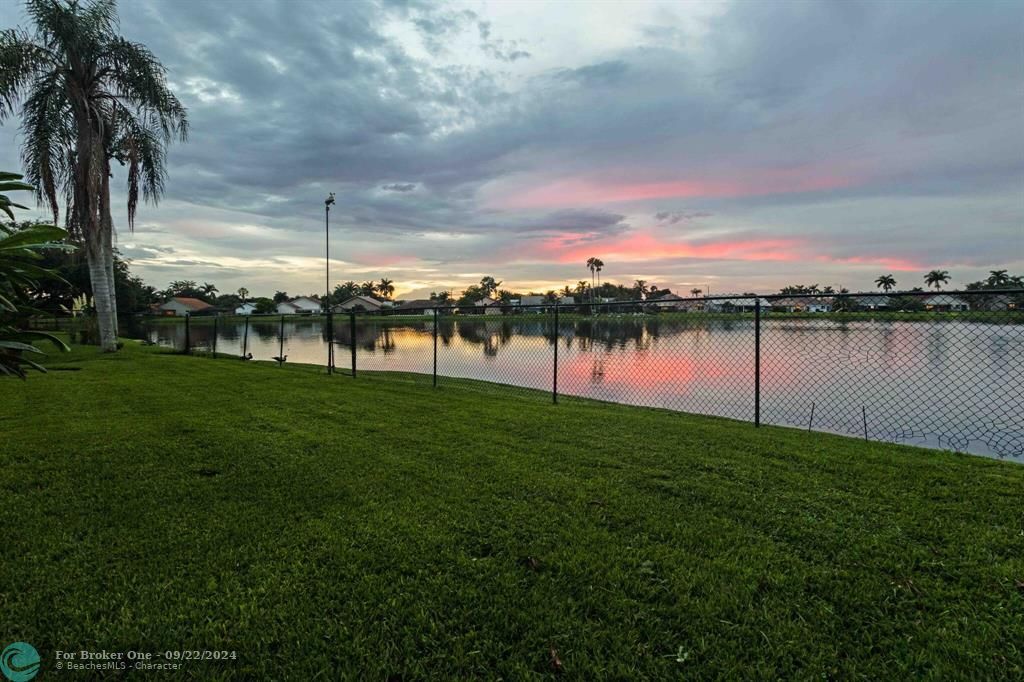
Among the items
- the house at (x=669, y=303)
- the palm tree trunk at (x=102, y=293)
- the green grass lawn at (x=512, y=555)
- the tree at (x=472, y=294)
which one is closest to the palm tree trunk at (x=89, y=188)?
the palm tree trunk at (x=102, y=293)

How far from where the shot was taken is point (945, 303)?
15.1ft

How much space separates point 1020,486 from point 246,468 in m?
5.79

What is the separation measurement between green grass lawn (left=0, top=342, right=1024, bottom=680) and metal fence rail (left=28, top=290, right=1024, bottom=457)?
4.98 ft

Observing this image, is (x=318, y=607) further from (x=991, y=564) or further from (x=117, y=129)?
(x=117, y=129)

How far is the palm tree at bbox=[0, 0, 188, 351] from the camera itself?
11516 millimetres

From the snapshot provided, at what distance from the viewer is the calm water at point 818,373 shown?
5.93m

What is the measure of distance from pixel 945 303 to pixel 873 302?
24.8 inches

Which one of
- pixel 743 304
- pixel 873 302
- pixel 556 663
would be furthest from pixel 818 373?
pixel 556 663

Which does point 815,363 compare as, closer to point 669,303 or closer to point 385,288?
point 669,303

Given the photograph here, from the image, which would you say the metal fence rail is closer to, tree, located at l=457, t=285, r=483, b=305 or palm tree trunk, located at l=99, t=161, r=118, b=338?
palm tree trunk, located at l=99, t=161, r=118, b=338

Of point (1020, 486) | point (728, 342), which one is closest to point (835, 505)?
point (1020, 486)

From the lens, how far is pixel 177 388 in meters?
7.32

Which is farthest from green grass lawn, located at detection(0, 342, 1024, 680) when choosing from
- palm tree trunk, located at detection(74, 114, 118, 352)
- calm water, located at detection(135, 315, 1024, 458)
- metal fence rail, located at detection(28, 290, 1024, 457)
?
palm tree trunk, located at detection(74, 114, 118, 352)

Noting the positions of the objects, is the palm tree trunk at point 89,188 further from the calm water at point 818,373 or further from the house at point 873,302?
the house at point 873,302
